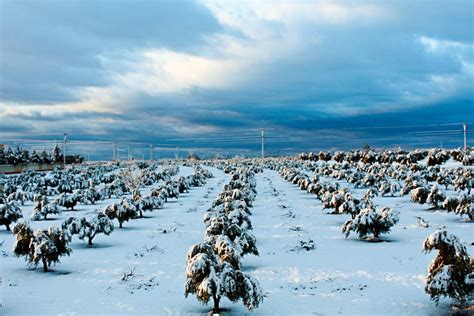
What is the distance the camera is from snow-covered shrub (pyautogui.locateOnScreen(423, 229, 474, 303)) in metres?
11.1

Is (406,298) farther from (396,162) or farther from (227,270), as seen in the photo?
(396,162)

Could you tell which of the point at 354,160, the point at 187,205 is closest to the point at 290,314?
the point at 187,205

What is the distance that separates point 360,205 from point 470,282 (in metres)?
14.5

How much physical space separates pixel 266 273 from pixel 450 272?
6.56 m

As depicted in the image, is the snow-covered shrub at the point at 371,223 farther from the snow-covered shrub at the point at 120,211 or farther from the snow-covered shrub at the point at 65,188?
the snow-covered shrub at the point at 65,188

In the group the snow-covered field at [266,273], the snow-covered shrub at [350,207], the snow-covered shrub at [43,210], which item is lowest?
the snow-covered field at [266,273]

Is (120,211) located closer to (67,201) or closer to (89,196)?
(67,201)

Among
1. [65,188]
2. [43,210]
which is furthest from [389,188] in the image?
[65,188]

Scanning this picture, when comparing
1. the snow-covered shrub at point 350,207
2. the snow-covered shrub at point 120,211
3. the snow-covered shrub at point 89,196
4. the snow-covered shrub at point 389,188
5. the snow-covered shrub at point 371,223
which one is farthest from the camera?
the snow-covered shrub at point 389,188

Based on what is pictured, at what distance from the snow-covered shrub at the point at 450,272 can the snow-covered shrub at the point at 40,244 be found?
1201cm

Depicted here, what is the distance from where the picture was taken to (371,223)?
68.2 ft

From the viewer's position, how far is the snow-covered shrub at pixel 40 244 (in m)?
16.2

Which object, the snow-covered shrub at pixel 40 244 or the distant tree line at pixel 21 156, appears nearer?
the snow-covered shrub at pixel 40 244

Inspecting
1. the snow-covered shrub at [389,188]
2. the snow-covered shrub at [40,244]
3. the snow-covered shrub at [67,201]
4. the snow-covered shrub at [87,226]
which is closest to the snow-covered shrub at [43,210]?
the snow-covered shrub at [67,201]
